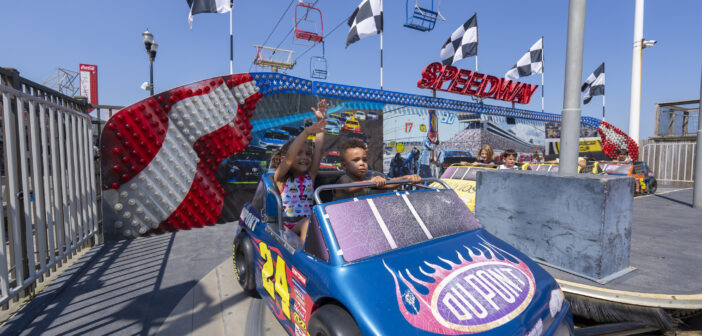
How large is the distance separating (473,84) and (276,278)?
1209cm

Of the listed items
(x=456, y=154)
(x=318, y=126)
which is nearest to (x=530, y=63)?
(x=456, y=154)

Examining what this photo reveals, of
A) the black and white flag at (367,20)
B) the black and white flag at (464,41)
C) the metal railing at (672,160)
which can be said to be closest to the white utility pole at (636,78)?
the metal railing at (672,160)

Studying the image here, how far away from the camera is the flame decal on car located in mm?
1629

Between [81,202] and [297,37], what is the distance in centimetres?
915

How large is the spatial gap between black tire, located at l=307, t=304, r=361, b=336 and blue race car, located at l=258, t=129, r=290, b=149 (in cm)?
599

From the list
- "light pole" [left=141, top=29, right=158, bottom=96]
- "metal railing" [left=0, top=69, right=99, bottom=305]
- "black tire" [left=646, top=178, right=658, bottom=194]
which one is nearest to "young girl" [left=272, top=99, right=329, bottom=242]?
"metal railing" [left=0, top=69, right=99, bottom=305]

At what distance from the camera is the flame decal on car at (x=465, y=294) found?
163cm

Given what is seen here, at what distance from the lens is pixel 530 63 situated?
15.1 metres

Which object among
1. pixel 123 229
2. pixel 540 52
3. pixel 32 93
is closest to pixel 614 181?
pixel 32 93

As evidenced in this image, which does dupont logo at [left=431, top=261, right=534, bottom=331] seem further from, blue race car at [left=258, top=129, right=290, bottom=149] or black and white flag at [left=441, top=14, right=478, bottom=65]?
black and white flag at [left=441, top=14, right=478, bottom=65]

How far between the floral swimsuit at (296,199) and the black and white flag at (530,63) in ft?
47.5

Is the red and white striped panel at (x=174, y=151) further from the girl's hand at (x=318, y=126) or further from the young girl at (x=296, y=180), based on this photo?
the girl's hand at (x=318, y=126)

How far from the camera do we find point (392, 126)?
975 centimetres

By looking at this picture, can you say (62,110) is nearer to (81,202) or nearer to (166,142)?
(81,202)
